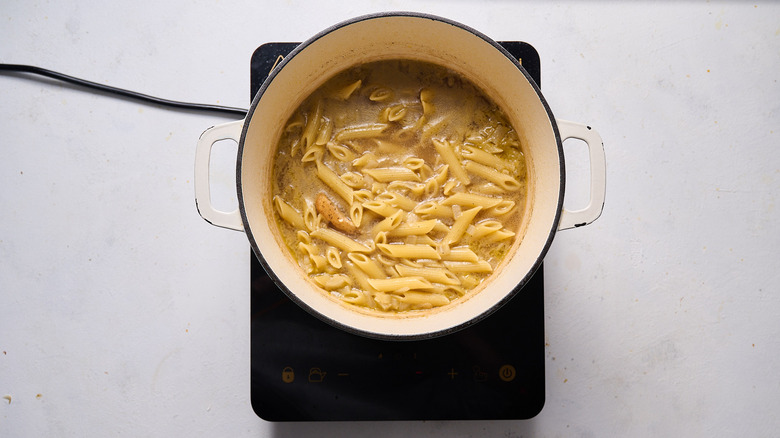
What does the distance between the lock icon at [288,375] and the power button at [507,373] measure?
422mm

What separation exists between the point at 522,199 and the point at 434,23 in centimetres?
38

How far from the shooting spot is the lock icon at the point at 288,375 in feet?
3.80

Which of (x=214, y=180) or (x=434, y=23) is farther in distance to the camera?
(x=214, y=180)

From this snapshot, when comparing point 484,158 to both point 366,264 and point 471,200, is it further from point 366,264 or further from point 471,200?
point 366,264

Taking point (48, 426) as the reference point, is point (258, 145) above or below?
above

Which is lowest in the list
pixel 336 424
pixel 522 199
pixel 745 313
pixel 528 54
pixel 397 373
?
pixel 336 424

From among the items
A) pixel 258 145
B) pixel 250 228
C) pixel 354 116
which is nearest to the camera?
pixel 250 228

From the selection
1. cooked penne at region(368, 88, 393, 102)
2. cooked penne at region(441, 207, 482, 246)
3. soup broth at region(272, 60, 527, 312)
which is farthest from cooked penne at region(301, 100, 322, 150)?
cooked penne at region(441, 207, 482, 246)

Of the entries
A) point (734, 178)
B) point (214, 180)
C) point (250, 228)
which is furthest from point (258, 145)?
point (734, 178)

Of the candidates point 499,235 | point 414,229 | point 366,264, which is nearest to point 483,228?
point 499,235

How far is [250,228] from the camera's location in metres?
0.96

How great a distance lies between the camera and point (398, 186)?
1.14 m

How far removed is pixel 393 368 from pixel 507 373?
0.23 metres

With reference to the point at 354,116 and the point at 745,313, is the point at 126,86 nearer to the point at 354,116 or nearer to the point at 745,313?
the point at 354,116
